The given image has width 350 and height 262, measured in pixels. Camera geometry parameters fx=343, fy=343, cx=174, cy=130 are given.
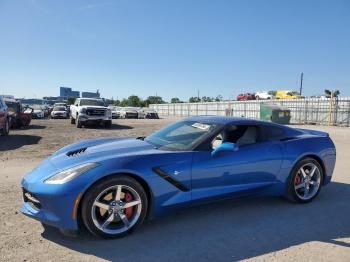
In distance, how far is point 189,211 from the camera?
4.70 metres

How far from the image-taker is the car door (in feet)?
13.8

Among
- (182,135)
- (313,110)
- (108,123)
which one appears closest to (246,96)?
(313,110)

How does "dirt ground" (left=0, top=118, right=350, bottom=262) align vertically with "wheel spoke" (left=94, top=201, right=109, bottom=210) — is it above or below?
below

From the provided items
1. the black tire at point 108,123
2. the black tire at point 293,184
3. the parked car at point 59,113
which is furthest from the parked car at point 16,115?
the black tire at point 293,184

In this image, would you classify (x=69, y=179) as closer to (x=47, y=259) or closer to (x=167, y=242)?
(x=47, y=259)

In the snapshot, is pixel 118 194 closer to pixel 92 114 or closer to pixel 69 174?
pixel 69 174

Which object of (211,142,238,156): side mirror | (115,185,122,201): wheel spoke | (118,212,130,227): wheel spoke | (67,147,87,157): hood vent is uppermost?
(211,142,238,156): side mirror

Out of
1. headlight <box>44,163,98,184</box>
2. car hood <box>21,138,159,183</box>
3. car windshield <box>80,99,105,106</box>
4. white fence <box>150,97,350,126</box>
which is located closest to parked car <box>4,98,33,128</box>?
car windshield <box>80,99,105,106</box>

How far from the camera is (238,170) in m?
4.46

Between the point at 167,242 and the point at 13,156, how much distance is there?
699 cm

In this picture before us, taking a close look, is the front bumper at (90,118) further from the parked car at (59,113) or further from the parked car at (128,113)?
the parked car at (128,113)

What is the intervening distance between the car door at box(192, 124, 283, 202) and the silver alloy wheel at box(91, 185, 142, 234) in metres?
0.75

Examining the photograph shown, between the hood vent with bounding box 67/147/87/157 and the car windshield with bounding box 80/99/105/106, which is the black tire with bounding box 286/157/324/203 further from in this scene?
the car windshield with bounding box 80/99/105/106

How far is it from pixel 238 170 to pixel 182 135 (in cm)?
91
